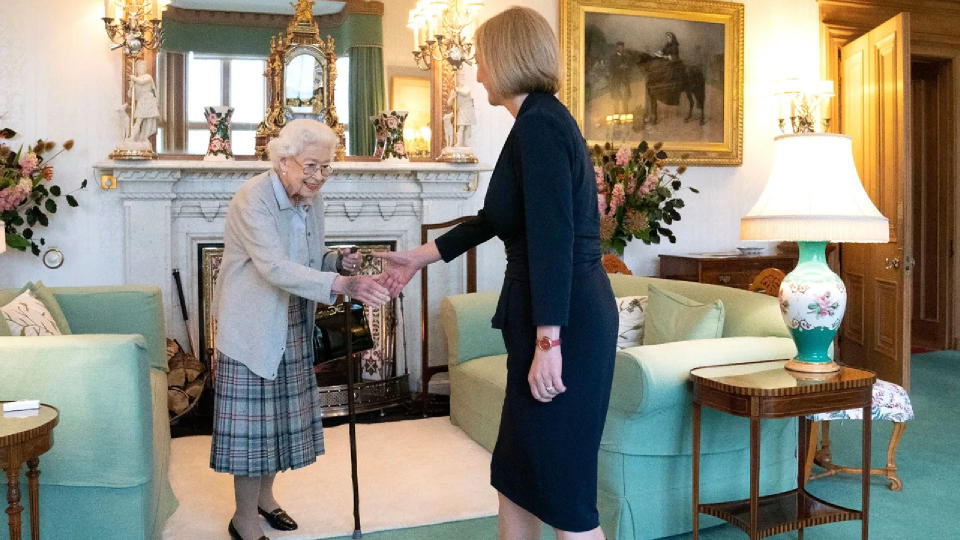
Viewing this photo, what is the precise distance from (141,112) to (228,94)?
577mm

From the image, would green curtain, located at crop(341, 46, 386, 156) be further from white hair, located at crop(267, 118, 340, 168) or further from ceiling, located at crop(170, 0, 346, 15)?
white hair, located at crop(267, 118, 340, 168)

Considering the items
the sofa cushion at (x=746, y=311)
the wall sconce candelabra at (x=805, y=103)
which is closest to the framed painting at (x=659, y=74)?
the wall sconce candelabra at (x=805, y=103)

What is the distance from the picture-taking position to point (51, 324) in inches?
140

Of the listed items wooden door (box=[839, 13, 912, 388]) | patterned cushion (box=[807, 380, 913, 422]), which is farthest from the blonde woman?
wooden door (box=[839, 13, 912, 388])

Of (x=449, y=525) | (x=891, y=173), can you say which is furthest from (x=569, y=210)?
(x=891, y=173)

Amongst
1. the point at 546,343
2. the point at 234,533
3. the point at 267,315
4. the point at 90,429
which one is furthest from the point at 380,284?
the point at 234,533

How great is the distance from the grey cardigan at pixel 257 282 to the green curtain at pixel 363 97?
2689 mm

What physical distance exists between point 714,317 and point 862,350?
346cm

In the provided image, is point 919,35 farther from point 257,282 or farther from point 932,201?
point 257,282

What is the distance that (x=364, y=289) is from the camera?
265cm

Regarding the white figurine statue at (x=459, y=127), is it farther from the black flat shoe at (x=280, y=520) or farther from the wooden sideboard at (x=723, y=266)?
the black flat shoe at (x=280, y=520)

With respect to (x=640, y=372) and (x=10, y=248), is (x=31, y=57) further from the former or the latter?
(x=640, y=372)

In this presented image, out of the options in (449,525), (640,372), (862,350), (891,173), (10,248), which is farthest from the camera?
(862,350)

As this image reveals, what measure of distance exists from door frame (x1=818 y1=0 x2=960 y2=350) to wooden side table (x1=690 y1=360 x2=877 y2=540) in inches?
170
